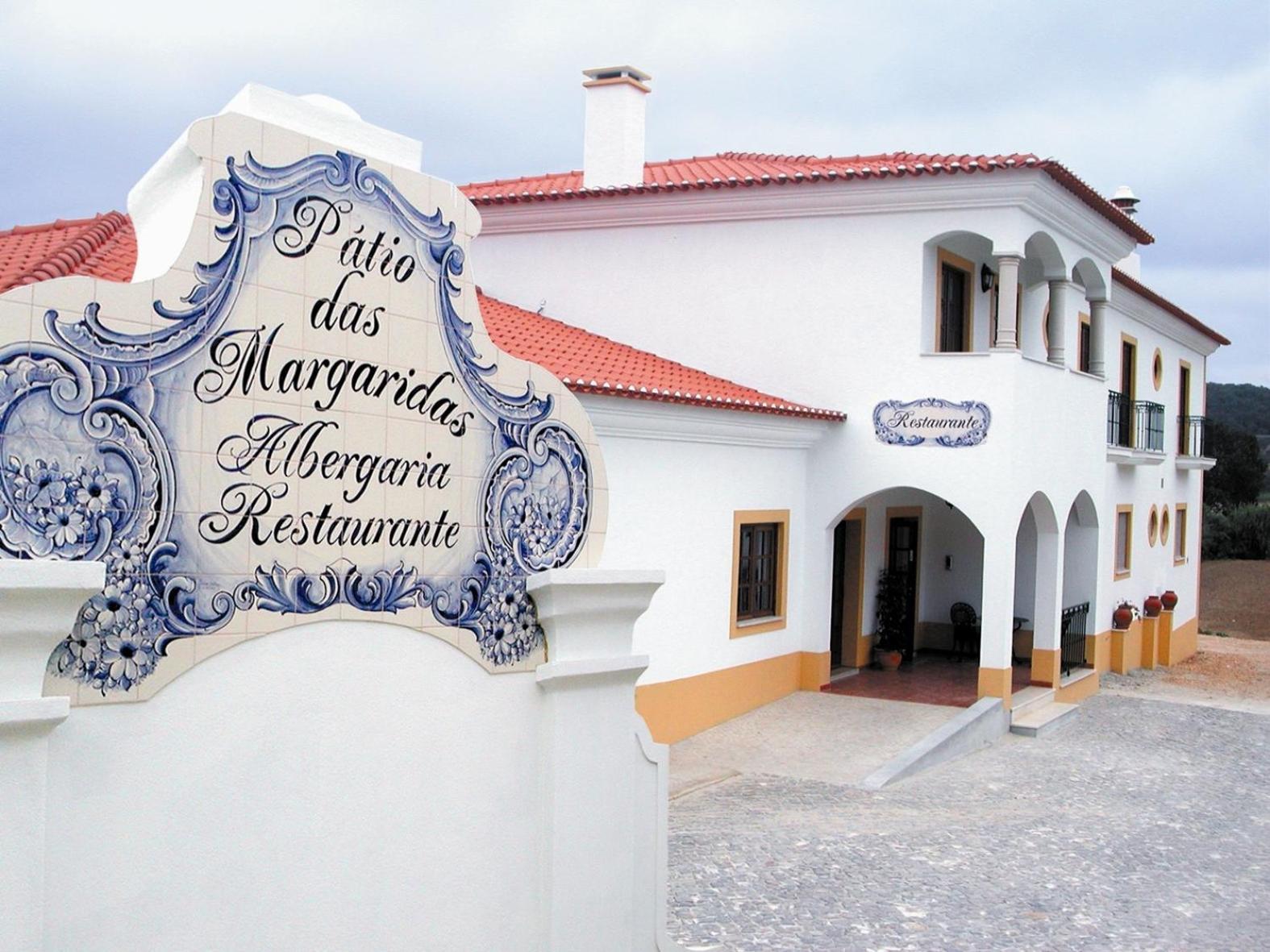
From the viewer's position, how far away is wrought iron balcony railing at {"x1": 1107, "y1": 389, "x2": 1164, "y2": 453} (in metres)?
20.9

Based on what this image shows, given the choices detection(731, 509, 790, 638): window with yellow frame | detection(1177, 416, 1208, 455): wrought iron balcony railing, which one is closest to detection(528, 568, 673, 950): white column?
detection(731, 509, 790, 638): window with yellow frame

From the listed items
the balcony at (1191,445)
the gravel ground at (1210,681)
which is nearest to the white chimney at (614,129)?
the gravel ground at (1210,681)

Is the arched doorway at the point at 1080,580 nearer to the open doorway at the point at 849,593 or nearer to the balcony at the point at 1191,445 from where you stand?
the open doorway at the point at 849,593

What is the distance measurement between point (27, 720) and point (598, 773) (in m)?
2.44

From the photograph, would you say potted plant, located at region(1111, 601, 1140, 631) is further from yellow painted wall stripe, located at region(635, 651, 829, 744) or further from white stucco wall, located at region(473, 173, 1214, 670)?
yellow painted wall stripe, located at region(635, 651, 829, 744)

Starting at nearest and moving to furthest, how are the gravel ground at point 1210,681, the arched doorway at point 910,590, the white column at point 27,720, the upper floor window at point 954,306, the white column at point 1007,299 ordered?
the white column at point 27,720 → the white column at point 1007,299 → the upper floor window at point 954,306 → the arched doorway at point 910,590 → the gravel ground at point 1210,681

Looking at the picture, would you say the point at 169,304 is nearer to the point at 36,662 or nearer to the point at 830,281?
the point at 36,662

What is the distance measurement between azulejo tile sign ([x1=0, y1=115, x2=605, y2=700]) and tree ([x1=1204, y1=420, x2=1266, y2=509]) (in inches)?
2040

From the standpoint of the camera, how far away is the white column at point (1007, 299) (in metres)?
14.9

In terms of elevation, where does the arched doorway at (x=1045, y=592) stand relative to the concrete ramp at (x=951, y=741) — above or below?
above

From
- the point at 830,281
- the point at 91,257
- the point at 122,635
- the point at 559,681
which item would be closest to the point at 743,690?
the point at 830,281

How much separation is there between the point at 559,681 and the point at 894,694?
1143 centimetres

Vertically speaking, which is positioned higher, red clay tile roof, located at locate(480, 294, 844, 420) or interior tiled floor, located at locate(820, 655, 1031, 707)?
red clay tile roof, located at locate(480, 294, 844, 420)

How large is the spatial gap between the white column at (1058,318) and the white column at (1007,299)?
→ 6.22 feet
